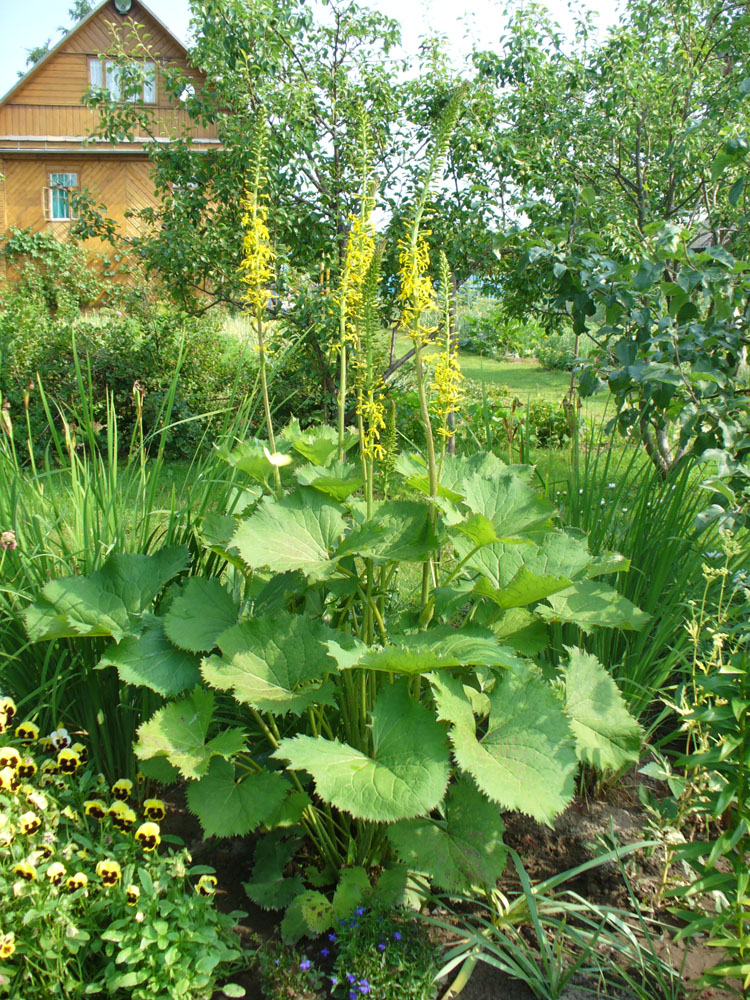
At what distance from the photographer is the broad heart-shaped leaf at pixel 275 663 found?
1.47 metres

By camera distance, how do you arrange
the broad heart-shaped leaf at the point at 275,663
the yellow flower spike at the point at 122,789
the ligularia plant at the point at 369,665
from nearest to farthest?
1. the ligularia plant at the point at 369,665
2. the broad heart-shaped leaf at the point at 275,663
3. the yellow flower spike at the point at 122,789

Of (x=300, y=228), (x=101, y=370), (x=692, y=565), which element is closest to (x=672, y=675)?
(x=692, y=565)

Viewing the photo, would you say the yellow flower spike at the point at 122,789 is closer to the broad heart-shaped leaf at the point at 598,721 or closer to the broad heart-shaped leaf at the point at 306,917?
the broad heart-shaped leaf at the point at 306,917

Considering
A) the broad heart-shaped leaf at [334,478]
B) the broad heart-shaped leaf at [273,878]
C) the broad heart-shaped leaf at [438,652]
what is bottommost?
the broad heart-shaped leaf at [273,878]

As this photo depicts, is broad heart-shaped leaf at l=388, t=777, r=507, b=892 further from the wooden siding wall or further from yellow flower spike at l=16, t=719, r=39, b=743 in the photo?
the wooden siding wall

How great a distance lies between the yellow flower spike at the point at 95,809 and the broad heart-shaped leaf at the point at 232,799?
0.28 meters

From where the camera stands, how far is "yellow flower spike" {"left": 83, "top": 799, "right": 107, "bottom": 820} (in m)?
1.66

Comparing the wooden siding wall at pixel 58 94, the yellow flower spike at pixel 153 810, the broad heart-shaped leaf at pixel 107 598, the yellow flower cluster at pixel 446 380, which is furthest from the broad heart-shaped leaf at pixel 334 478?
the wooden siding wall at pixel 58 94

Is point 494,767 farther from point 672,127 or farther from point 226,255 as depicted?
point 226,255

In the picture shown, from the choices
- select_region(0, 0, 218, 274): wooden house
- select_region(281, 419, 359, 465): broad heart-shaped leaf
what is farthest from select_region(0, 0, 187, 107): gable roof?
select_region(281, 419, 359, 465): broad heart-shaped leaf

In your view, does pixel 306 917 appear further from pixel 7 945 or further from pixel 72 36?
pixel 72 36

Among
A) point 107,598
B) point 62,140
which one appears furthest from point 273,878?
point 62,140

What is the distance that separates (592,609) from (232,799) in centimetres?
94

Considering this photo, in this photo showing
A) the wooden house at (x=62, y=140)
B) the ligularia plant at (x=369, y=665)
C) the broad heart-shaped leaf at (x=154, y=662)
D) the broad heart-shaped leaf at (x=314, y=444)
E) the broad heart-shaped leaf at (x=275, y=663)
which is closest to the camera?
the ligularia plant at (x=369, y=665)
